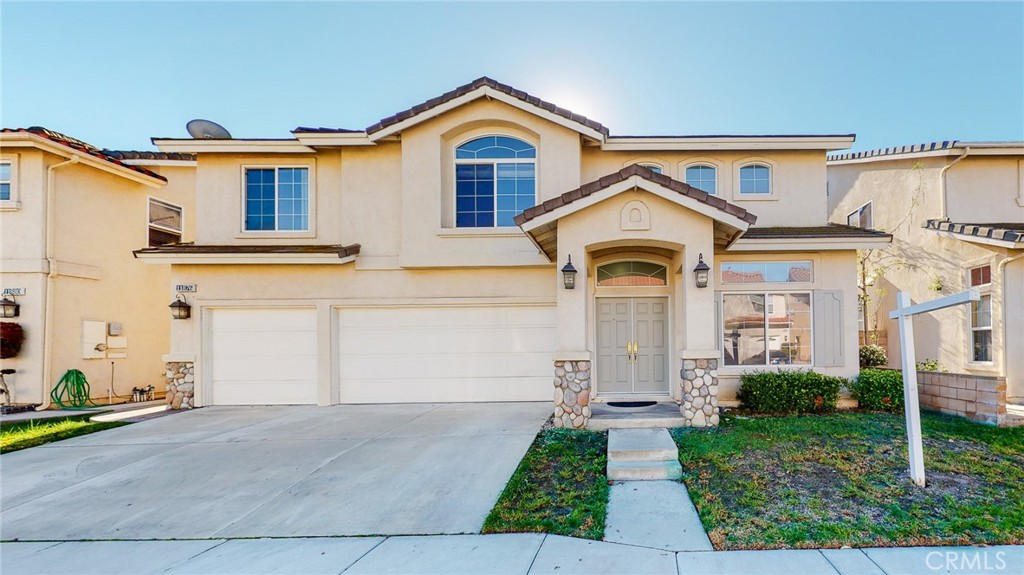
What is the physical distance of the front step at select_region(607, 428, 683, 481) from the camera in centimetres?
562

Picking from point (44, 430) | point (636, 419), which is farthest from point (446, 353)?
point (44, 430)

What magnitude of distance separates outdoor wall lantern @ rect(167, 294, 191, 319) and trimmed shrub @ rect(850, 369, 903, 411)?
14.0 meters

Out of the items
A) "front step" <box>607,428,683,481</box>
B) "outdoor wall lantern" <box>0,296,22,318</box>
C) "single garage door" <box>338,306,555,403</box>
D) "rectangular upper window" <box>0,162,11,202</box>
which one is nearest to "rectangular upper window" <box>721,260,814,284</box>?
"single garage door" <box>338,306,555,403</box>

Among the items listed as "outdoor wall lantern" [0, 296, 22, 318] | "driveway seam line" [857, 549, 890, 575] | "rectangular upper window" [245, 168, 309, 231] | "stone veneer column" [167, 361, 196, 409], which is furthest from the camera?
"rectangular upper window" [245, 168, 309, 231]

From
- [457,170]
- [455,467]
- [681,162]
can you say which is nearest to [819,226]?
[681,162]

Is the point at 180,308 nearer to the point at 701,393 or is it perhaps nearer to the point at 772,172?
the point at 701,393

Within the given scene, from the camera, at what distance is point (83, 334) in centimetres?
1141

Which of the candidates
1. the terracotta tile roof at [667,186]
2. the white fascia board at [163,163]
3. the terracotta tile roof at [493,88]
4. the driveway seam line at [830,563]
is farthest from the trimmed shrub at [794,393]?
the white fascia board at [163,163]

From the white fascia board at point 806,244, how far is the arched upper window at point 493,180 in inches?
173

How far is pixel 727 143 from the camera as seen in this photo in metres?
10.4

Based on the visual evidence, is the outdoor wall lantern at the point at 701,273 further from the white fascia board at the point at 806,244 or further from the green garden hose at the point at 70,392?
the green garden hose at the point at 70,392

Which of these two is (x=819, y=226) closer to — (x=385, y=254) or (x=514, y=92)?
(x=514, y=92)

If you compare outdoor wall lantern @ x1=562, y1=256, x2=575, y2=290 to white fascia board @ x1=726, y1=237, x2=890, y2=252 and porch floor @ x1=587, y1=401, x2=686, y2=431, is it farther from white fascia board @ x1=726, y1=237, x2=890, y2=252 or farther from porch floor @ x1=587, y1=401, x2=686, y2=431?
white fascia board @ x1=726, y1=237, x2=890, y2=252

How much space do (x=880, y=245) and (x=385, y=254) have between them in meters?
10.2
